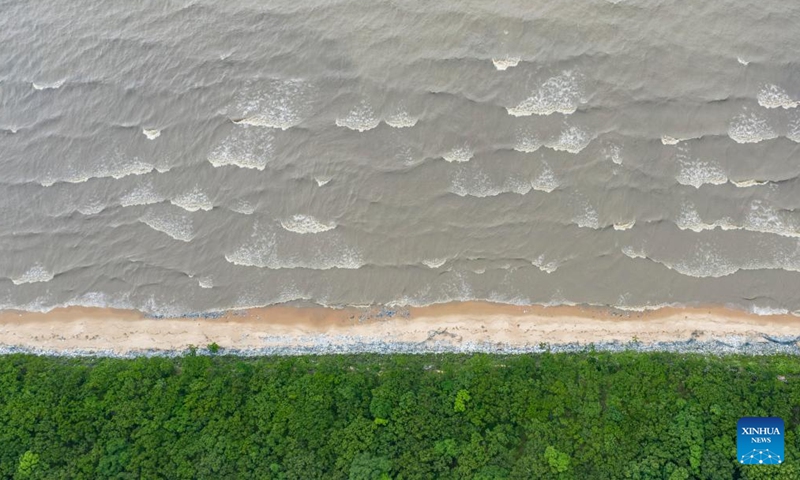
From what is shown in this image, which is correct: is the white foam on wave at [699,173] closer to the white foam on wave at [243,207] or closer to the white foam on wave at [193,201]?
the white foam on wave at [243,207]

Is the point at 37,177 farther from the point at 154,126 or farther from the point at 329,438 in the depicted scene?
the point at 329,438

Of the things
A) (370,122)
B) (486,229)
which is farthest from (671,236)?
(370,122)

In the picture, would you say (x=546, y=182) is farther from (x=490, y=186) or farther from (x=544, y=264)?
(x=544, y=264)

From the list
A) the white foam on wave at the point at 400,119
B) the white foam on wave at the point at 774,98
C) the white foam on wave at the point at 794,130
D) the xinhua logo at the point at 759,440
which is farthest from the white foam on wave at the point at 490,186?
the xinhua logo at the point at 759,440

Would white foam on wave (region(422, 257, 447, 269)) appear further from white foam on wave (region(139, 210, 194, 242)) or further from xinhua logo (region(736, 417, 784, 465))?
xinhua logo (region(736, 417, 784, 465))

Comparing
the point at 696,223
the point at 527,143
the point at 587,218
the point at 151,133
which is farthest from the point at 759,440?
the point at 151,133

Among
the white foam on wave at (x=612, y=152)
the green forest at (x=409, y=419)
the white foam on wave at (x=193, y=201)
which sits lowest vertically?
the green forest at (x=409, y=419)
